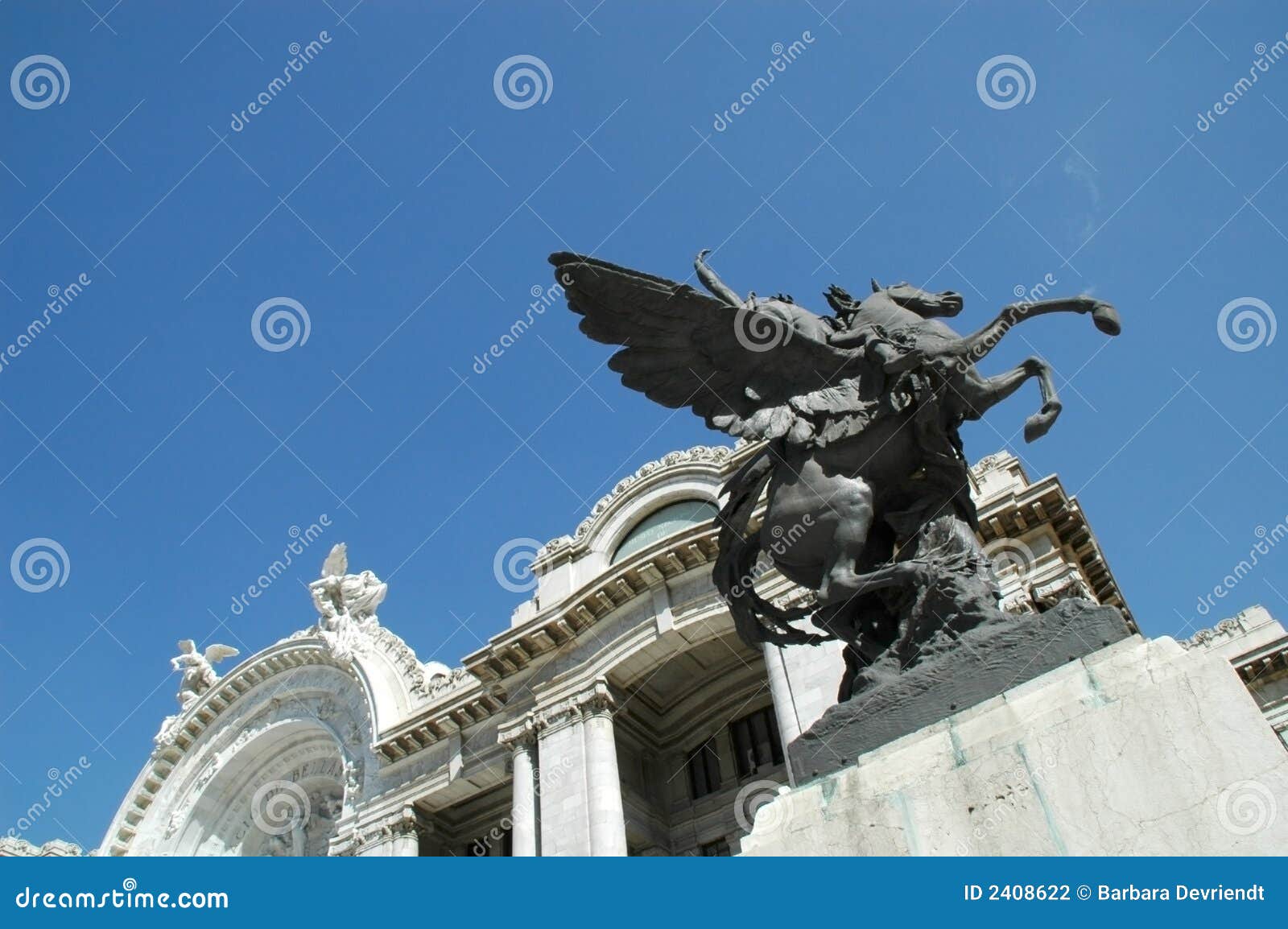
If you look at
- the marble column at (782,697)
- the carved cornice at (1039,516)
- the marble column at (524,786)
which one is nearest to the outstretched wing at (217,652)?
the marble column at (524,786)

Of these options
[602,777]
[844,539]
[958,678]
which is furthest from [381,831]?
[958,678]

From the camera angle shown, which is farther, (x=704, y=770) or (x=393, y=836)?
(x=393, y=836)

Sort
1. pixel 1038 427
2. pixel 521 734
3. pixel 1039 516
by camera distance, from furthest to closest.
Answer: pixel 521 734
pixel 1039 516
pixel 1038 427

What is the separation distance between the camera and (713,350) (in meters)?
5.92

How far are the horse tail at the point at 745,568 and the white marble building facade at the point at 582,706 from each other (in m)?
11.1

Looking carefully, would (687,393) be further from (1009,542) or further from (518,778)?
(518,778)

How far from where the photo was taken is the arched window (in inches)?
926

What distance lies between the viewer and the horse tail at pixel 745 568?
5.48 metres

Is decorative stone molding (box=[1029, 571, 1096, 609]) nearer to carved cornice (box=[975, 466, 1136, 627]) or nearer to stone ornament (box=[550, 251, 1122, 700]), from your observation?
carved cornice (box=[975, 466, 1136, 627])

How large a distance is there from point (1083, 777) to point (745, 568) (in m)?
2.59

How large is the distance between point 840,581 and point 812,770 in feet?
3.19

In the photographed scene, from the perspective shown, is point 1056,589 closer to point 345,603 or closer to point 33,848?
point 345,603

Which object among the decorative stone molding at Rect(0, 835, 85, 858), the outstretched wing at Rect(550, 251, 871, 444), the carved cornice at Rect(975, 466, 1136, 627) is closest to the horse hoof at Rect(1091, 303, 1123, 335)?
the outstretched wing at Rect(550, 251, 871, 444)

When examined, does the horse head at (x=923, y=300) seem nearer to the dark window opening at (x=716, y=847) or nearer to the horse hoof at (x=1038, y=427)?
the horse hoof at (x=1038, y=427)
